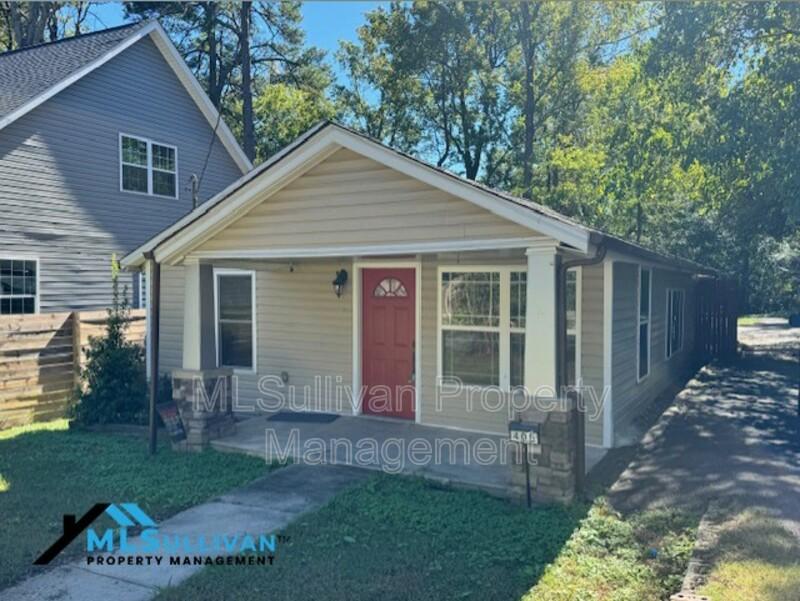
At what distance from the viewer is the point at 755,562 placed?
4.27m

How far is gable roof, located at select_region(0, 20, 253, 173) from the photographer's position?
1123 centimetres

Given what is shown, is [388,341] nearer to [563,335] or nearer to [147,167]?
[563,335]

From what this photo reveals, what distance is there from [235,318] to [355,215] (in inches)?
170

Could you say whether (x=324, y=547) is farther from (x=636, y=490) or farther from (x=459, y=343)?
(x=459, y=343)

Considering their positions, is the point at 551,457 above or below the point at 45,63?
below

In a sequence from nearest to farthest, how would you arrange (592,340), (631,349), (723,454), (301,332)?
(723,454)
(592,340)
(631,349)
(301,332)

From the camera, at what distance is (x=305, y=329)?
9.20 m

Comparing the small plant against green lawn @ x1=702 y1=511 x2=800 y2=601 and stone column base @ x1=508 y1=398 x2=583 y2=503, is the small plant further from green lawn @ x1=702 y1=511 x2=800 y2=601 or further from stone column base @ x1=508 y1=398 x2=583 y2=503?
green lawn @ x1=702 y1=511 x2=800 y2=601

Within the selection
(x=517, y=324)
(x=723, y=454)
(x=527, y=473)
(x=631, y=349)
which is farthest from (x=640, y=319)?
(x=527, y=473)

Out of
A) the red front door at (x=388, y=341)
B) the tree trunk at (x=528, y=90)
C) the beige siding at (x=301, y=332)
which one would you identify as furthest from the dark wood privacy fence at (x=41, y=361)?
the tree trunk at (x=528, y=90)

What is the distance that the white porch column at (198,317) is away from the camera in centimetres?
741

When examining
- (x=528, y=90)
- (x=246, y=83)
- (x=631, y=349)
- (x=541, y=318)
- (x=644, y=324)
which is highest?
(x=528, y=90)

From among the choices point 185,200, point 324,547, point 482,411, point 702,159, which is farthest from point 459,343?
point 185,200

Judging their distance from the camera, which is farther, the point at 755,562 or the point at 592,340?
the point at 592,340
